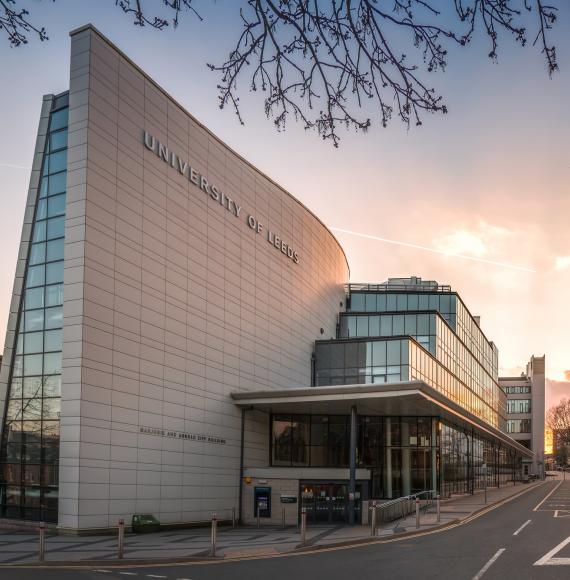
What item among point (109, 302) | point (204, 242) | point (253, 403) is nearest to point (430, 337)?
point (253, 403)

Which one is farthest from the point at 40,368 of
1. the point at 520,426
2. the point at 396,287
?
the point at 520,426

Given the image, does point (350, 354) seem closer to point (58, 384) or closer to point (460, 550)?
point (58, 384)

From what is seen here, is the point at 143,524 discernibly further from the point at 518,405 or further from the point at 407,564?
the point at 518,405

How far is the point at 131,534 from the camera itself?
28.3m

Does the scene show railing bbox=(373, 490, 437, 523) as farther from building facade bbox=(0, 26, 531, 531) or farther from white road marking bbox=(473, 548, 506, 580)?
white road marking bbox=(473, 548, 506, 580)

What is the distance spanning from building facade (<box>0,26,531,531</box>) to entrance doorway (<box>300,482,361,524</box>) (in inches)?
3.6

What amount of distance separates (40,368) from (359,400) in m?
14.6

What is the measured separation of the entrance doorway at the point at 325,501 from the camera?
3559cm

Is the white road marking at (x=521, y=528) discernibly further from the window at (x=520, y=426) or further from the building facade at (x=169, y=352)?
the window at (x=520, y=426)

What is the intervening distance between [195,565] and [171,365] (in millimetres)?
14738

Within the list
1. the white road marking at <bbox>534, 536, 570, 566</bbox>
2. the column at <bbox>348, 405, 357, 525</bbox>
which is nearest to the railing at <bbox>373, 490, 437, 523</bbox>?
the column at <bbox>348, 405, 357, 525</bbox>

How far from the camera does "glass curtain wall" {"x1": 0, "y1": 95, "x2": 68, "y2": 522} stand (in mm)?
27969

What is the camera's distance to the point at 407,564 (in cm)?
1711

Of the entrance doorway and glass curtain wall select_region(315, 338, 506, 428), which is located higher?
glass curtain wall select_region(315, 338, 506, 428)
